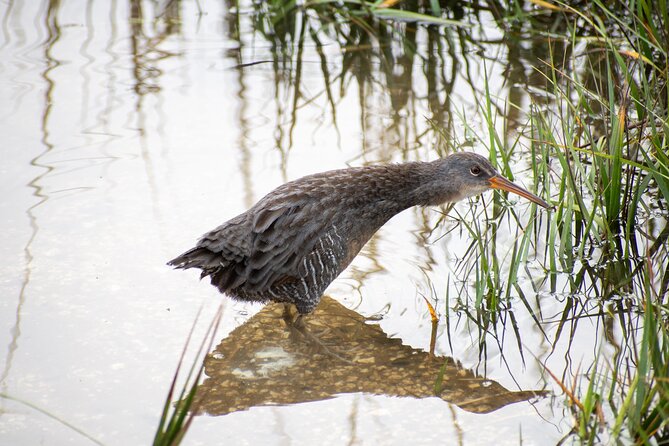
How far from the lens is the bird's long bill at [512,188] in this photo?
4.90 meters

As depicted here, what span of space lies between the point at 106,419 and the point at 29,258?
60.8 inches

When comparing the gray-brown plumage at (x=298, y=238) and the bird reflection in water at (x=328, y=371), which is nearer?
the bird reflection in water at (x=328, y=371)

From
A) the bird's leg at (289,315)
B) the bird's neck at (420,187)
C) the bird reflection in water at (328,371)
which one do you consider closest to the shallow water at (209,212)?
the bird reflection in water at (328,371)

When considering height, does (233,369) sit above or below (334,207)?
below

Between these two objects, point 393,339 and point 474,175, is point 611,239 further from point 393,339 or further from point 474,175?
point 393,339

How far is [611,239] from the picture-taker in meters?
4.79

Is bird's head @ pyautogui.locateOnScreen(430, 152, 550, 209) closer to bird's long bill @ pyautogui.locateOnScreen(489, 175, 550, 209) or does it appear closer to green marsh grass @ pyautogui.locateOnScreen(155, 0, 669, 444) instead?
bird's long bill @ pyautogui.locateOnScreen(489, 175, 550, 209)

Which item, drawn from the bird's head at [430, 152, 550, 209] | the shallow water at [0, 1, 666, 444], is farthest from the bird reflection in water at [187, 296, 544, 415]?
the bird's head at [430, 152, 550, 209]

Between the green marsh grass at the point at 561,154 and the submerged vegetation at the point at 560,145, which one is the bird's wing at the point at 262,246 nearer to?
the green marsh grass at the point at 561,154

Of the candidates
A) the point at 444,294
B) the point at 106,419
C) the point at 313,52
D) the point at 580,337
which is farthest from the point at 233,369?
the point at 313,52

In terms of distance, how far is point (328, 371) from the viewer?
4.41m

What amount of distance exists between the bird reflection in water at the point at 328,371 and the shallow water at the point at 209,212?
0.04m

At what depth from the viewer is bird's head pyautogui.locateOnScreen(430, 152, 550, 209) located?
16.5 ft

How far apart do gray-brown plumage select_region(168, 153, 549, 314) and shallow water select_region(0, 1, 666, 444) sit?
0.26 metres
